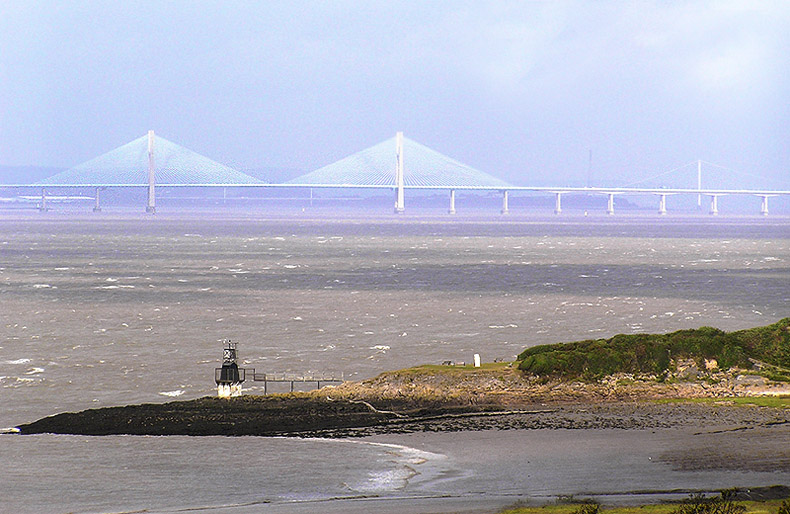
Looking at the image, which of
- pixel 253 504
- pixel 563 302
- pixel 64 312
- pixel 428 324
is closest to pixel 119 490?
pixel 253 504

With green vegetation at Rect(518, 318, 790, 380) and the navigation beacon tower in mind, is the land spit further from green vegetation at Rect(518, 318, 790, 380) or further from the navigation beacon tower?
green vegetation at Rect(518, 318, 790, 380)

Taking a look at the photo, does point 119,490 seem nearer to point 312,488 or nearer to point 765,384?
point 312,488

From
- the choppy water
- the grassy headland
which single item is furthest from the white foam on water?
the grassy headland

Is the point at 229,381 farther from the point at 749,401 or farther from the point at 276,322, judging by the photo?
the point at 276,322

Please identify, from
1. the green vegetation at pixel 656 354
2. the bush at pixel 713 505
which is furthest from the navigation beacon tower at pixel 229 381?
the bush at pixel 713 505

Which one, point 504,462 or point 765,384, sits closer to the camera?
point 504,462

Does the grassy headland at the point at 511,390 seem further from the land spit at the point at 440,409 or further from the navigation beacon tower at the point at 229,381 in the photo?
the navigation beacon tower at the point at 229,381
